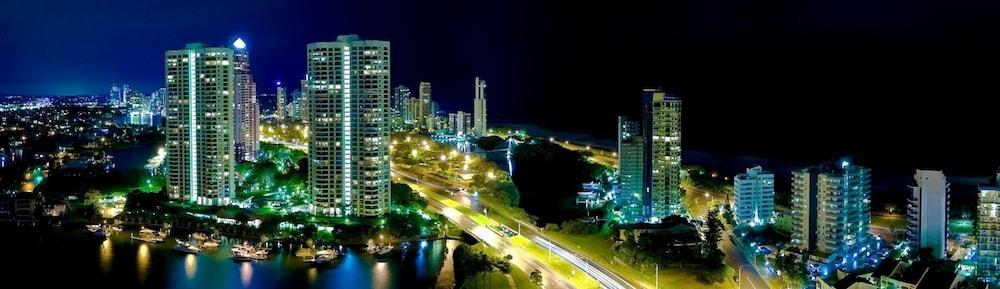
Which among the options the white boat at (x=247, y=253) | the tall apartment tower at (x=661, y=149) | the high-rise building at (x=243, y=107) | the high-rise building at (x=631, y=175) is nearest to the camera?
the white boat at (x=247, y=253)

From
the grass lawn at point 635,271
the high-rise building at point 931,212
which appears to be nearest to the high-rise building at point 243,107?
the grass lawn at point 635,271

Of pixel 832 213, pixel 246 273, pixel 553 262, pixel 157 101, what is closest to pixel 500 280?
pixel 553 262

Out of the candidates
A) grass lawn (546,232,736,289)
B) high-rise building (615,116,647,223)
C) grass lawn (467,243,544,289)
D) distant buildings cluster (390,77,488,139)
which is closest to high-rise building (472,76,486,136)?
distant buildings cluster (390,77,488,139)

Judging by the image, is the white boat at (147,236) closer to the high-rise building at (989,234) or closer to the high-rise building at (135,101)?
the high-rise building at (989,234)

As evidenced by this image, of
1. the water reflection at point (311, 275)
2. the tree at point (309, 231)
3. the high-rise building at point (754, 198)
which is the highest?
the high-rise building at point (754, 198)

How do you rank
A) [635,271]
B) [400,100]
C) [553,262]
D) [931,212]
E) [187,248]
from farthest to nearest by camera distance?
1. [400,100]
2. [187,248]
3. [931,212]
4. [553,262]
5. [635,271]

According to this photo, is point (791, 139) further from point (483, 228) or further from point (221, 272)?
point (221, 272)

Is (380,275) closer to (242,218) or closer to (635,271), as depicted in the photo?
(635,271)
